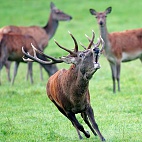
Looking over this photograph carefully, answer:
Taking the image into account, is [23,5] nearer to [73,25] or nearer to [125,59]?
[73,25]

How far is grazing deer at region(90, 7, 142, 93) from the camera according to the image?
13367mm

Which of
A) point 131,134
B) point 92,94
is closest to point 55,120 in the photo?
point 131,134

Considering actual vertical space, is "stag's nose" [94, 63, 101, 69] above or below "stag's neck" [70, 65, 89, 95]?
above

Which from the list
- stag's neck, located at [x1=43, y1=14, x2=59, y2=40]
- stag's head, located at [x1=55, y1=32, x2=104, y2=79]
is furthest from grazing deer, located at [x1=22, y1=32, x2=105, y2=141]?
stag's neck, located at [x1=43, y1=14, x2=59, y2=40]

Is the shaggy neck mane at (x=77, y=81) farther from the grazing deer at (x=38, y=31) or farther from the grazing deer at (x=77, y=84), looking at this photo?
the grazing deer at (x=38, y=31)

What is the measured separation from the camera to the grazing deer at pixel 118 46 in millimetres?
13367

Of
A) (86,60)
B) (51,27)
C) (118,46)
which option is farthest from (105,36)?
(86,60)

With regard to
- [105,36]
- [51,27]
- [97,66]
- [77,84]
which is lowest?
[51,27]

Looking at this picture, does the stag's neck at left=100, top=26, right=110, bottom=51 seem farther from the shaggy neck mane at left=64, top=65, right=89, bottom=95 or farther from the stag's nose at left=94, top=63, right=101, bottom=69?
the stag's nose at left=94, top=63, right=101, bottom=69

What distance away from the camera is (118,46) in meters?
13.5

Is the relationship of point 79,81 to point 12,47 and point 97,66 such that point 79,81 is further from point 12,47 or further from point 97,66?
point 12,47

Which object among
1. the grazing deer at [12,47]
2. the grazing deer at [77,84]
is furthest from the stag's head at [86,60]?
the grazing deer at [12,47]

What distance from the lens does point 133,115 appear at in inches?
384

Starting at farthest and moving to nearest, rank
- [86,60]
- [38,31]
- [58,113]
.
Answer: [38,31] < [58,113] < [86,60]
